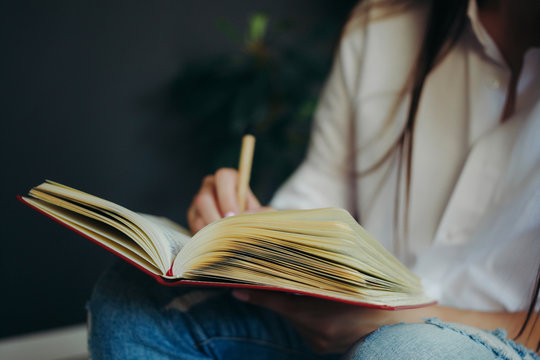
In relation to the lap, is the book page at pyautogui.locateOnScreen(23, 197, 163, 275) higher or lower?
higher

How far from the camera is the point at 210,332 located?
62 centimetres

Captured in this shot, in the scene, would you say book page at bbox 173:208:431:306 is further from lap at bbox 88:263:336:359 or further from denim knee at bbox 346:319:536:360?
lap at bbox 88:263:336:359

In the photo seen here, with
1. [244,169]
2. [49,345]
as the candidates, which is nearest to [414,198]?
[244,169]

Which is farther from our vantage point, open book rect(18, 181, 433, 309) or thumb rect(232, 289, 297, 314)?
thumb rect(232, 289, 297, 314)

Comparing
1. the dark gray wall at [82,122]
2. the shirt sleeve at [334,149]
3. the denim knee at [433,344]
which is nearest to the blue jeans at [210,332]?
the denim knee at [433,344]

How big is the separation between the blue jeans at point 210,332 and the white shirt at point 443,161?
0.15 metres

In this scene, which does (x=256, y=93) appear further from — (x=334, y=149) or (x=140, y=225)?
(x=140, y=225)

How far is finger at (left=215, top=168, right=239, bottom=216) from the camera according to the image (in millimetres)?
634

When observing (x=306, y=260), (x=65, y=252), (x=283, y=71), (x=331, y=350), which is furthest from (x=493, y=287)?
(x=65, y=252)

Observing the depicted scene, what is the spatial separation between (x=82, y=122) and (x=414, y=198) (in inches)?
47.8

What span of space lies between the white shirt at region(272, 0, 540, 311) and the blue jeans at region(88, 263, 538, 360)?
0.51ft

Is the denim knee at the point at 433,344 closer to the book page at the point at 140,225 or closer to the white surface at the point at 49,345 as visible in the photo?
the book page at the point at 140,225

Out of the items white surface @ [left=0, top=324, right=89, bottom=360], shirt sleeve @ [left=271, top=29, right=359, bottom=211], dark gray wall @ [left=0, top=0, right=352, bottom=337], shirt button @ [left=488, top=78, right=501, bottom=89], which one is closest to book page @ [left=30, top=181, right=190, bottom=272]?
shirt sleeve @ [left=271, top=29, right=359, bottom=211]

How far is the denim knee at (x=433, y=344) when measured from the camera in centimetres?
42
